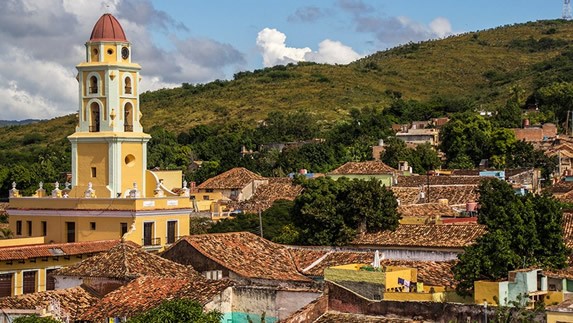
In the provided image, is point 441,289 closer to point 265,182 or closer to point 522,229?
point 522,229

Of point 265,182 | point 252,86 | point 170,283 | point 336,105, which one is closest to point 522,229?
point 170,283

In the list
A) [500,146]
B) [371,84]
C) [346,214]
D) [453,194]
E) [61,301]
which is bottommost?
[61,301]

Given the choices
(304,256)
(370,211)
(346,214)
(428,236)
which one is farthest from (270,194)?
(304,256)

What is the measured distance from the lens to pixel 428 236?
3541 centimetres

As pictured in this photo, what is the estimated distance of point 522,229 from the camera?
2912 cm

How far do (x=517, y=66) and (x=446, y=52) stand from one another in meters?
11.2

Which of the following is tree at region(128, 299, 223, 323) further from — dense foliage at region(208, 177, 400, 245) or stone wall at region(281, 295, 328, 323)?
dense foliage at region(208, 177, 400, 245)

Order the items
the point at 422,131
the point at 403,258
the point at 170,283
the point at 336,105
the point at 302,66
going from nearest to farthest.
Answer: the point at 170,283
the point at 403,258
the point at 422,131
the point at 336,105
the point at 302,66

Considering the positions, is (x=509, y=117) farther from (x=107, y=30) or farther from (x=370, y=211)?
(x=107, y=30)

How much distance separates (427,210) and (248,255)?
1527 cm

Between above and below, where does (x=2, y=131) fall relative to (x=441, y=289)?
above

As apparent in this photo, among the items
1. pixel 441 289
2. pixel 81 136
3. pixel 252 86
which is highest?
pixel 252 86

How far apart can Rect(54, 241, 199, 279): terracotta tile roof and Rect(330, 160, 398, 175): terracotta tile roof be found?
107 ft

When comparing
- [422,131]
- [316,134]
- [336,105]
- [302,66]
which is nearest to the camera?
[422,131]
